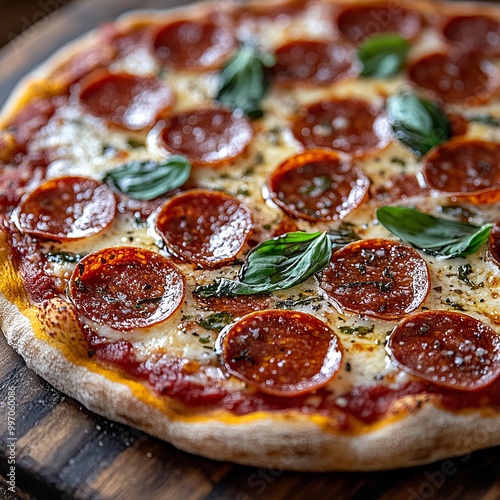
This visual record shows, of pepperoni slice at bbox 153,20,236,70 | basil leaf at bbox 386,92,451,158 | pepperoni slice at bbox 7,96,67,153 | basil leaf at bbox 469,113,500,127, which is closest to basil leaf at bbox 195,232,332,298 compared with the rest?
basil leaf at bbox 386,92,451,158

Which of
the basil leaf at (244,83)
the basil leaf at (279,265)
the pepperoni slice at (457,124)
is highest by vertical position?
the basil leaf at (244,83)

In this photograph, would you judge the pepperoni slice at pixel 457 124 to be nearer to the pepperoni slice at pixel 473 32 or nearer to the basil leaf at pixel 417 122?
the basil leaf at pixel 417 122

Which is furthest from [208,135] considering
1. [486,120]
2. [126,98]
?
[486,120]

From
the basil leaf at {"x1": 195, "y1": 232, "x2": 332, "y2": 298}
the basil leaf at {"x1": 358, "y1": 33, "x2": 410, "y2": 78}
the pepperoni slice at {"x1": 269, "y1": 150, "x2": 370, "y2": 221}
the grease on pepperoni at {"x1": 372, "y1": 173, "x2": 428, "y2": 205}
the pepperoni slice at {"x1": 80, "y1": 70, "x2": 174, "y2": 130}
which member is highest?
the pepperoni slice at {"x1": 80, "y1": 70, "x2": 174, "y2": 130}

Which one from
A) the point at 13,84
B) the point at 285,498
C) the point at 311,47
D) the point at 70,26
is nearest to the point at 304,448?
the point at 285,498

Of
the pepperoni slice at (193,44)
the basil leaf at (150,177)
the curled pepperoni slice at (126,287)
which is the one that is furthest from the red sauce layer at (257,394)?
the pepperoni slice at (193,44)

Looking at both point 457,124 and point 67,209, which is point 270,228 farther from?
point 457,124

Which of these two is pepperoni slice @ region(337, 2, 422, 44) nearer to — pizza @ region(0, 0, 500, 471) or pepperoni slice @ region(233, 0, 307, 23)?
pizza @ region(0, 0, 500, 471)
